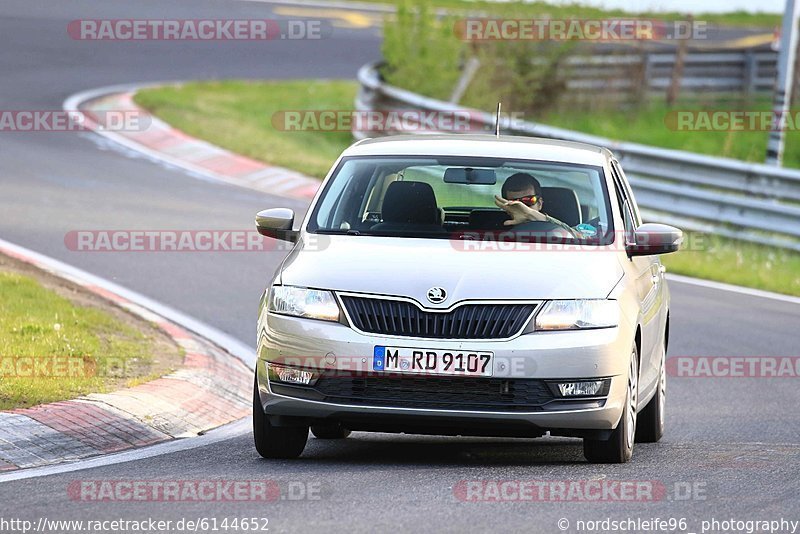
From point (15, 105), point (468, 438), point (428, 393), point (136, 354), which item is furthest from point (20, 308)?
point (15, 105)

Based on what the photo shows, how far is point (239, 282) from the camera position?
563 inches

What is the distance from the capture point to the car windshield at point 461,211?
27.9 ft

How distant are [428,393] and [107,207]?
10.3 meters

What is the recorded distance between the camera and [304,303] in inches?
302

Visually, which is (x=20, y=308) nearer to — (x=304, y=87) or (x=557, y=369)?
(x=557, y=369)

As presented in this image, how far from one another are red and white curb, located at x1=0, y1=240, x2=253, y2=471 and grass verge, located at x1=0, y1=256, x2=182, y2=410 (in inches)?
6.7
